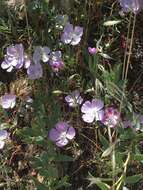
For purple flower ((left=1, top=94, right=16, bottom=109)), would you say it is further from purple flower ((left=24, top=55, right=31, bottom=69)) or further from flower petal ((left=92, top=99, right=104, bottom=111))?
flower petal ((left=92, top=99, right=104, bottom=111))

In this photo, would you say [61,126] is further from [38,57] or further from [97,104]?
[38,57]

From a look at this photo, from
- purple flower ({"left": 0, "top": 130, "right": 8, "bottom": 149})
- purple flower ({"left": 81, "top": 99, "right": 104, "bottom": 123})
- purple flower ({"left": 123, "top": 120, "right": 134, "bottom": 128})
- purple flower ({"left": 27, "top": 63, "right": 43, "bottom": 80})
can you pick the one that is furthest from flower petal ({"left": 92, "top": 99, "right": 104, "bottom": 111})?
purple flower ({"left": 0, "top": 130, "right": 8, "bottom": 149})

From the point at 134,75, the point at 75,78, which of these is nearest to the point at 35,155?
the point at 75,78

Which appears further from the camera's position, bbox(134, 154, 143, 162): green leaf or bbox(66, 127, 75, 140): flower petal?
bbox(66, 127, 75, 140): flower petal

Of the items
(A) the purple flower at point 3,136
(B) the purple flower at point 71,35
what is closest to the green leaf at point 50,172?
(A) the purple flower at point 3,136

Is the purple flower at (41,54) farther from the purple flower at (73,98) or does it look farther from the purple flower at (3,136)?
the purple flower at (3,136)

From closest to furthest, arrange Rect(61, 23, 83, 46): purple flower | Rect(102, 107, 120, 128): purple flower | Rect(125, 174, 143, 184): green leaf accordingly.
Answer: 1. Rect(125, 174, 143, 184): green leaf
2. Rect(102, 107, 120, 128): purple flower
3. Rect(61, 23, 83, 46): purple flower
